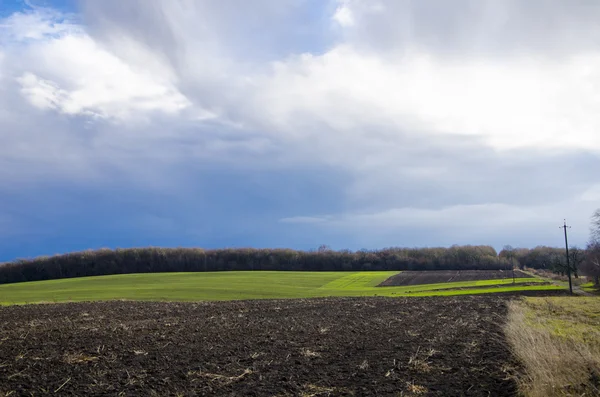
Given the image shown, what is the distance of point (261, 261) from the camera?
117 metres

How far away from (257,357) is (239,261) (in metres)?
104

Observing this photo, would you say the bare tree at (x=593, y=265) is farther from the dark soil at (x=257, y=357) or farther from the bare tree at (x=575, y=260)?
the dark soil at (x=257, y=357)

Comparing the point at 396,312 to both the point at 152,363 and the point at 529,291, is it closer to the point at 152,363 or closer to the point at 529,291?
the point at 152,363

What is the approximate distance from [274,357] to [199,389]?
4.18m

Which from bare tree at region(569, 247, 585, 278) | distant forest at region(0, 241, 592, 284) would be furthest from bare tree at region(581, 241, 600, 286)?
distant forest at region(0, 241, 592, 284)

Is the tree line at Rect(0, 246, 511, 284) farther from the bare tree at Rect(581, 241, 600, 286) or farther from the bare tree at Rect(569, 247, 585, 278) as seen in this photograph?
the bare tree at Rect(581, 241, 600, 286)

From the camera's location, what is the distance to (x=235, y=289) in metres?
57.9

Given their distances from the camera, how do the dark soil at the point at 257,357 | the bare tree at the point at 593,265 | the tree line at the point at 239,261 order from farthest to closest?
the tree line at the point at 239,261, the bare tree at the point at 593,265, the dark soil at the point at 257,357

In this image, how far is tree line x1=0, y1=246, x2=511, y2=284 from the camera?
106 m

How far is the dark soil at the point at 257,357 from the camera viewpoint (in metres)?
12.2

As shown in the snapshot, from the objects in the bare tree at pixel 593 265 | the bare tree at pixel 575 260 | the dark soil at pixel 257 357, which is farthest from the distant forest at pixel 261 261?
the dark soil at pixel 257 357

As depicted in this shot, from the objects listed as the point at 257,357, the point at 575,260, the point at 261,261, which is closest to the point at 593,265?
the point at 575,260

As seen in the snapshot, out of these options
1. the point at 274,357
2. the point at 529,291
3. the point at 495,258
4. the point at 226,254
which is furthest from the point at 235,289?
the point at 495,258

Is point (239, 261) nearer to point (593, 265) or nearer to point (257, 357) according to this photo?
point (593, 265)
